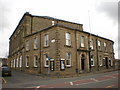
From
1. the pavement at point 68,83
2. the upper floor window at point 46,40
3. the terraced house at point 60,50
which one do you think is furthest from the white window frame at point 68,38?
the pavement at point 68,83

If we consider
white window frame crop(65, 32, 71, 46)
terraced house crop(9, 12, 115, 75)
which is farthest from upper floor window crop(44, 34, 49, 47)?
white window frame crop(65, 32, 71, 46)

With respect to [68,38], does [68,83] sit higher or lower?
lower

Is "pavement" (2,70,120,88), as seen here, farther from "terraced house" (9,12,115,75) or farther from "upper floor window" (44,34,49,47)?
"upper floor window" (44,34,49,47)

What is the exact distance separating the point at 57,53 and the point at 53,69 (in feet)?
8.76

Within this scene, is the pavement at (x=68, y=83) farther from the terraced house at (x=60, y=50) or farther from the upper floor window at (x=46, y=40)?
the upper floor window at (x=46, y=40)

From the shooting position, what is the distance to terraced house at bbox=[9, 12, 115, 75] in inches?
799

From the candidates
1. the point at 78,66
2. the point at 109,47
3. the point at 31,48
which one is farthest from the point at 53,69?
the point at 109,47

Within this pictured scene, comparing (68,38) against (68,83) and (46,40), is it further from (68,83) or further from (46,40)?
(68,83)

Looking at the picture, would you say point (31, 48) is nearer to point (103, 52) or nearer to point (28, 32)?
point (28, 32)

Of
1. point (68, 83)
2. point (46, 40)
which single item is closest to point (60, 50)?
point (46, 40)

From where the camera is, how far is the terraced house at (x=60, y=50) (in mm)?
20297

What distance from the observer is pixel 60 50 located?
2006cm

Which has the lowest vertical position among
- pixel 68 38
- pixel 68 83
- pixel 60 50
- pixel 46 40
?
pixel 68 83

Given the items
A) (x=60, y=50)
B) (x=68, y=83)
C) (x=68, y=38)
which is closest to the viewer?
(x=68, y=83)
